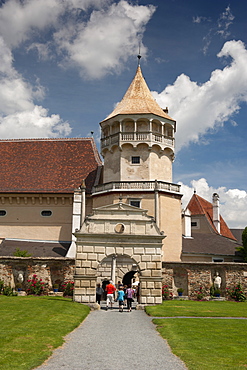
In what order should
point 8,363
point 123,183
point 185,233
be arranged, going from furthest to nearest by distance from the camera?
1. point 185,233
2. point 123,183
3. point 8,363

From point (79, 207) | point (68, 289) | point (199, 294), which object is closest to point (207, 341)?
point (199, 294)

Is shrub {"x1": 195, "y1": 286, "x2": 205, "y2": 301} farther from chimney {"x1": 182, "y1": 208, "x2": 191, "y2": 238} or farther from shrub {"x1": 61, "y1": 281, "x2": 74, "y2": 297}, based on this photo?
chimney {"x1": 182, "y1": 208, "x2": 191, "y2": 238}

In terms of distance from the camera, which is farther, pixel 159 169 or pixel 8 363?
pixel 159 169

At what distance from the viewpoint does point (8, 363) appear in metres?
8.39

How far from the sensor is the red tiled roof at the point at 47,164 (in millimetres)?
40594

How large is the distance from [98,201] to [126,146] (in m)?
6.10

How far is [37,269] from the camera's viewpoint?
26188mm

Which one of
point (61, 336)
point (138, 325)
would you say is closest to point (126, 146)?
point (138, 325)

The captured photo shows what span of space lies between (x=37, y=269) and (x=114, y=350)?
16832mm

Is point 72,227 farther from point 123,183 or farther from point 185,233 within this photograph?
point 185,233

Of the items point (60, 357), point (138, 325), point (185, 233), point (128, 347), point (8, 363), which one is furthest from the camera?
point (185, 233)

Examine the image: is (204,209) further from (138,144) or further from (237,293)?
(237,293)

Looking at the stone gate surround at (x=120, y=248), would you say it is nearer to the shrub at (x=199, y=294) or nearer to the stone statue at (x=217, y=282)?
the shrub at (x=199, y=294)

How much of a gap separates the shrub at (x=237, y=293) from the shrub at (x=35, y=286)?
41.7 feet
